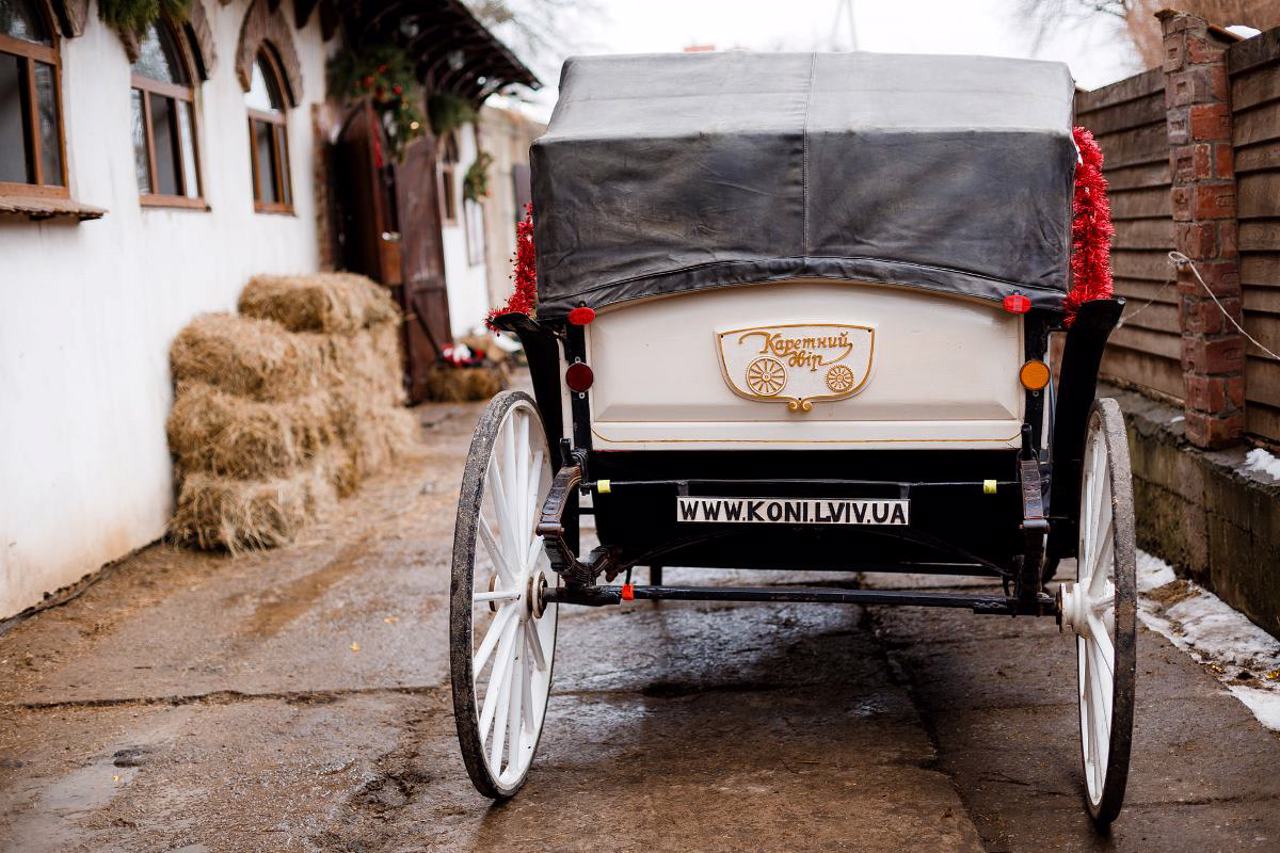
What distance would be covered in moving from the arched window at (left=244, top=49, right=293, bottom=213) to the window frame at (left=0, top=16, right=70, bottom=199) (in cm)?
332

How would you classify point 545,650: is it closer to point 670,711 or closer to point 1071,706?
point 670,711

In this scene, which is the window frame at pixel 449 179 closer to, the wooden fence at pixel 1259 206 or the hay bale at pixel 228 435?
the hay bale at pixel 228 435

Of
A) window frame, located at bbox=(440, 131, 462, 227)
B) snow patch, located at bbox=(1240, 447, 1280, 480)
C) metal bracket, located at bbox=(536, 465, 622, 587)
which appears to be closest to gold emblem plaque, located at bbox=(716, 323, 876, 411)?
metal bracket, located at bbox=(536, 465, 622, 587)

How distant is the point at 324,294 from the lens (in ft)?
30.1

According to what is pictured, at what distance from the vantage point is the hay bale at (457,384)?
13648mm

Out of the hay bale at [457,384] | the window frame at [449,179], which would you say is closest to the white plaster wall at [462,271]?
the window frame at [449,179]

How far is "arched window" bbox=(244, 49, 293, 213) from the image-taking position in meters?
10.2

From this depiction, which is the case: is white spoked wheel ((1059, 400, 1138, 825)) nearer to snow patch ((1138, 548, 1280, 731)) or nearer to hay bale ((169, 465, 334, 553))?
snow patch ((1138, 548, 1280, 731))

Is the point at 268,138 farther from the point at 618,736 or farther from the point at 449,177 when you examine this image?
the point at 618,736

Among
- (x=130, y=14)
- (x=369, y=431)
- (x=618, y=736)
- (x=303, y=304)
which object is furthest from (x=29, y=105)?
(x=618, y=736)

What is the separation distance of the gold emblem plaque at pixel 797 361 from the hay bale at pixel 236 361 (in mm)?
4647

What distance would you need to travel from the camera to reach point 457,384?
13656 mm

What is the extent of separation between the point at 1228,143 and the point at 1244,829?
2.99m

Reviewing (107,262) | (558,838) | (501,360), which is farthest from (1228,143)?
(501,360)
